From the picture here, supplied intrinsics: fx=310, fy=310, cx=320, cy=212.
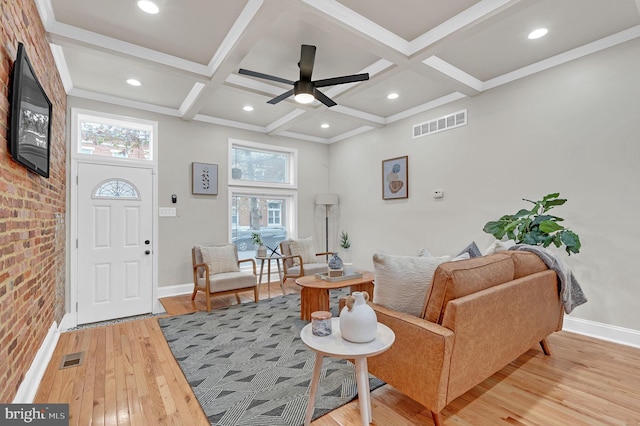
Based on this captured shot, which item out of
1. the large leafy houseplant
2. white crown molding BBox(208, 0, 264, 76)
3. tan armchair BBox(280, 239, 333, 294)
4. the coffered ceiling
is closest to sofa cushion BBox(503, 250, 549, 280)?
A: the large leafy houseplant

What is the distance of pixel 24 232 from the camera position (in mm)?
2006

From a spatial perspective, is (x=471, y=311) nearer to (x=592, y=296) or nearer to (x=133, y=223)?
(x=592, y=296)

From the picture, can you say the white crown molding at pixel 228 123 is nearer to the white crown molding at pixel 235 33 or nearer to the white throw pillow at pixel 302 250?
the white crown molding at pixel 235 33

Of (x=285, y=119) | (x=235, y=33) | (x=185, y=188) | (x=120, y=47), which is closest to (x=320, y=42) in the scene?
(x=235, y=33)

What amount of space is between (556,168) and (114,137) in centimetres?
550

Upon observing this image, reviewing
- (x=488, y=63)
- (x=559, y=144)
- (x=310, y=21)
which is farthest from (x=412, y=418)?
(x=488, y=63)

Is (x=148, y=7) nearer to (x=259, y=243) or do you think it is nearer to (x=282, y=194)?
(x=259, y=243)

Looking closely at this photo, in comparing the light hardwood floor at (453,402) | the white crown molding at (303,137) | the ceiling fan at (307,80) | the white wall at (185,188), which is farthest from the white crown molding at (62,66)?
the white crown molding at (303,137)

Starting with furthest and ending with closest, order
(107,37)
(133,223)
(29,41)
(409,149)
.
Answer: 1. (409,149)
2. (133,223)
3. (107,37)
4. (29,41)

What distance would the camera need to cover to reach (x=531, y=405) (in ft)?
6.53

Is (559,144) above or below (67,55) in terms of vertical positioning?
below

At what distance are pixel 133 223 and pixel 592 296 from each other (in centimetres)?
547

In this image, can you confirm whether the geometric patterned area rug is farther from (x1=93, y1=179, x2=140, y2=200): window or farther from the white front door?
(x1=93, y1=179, x2=140, y2=200): window

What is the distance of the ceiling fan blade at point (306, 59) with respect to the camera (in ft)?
8.68
